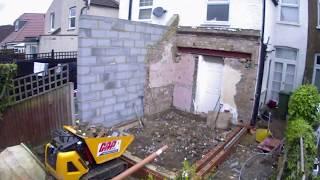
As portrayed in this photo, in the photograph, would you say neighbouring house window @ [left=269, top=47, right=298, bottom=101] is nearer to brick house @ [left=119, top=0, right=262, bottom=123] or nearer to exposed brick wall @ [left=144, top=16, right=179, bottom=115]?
brick house @ [left=119, top=0, right=262, bottom=123]

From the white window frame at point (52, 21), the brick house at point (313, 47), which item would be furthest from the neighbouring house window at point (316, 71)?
the white window frame at point (52, 21)

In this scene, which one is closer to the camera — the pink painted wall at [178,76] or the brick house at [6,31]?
the pink painted wall at [178,76]

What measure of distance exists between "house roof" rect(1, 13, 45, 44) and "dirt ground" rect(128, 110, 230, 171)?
23933mm

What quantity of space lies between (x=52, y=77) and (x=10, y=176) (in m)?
3.51

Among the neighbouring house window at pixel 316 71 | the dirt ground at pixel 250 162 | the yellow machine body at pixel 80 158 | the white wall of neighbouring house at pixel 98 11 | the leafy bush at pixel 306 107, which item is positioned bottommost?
the dirt ground at pixel 250 162

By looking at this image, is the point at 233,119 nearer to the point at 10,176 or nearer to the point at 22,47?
the point at 10,176

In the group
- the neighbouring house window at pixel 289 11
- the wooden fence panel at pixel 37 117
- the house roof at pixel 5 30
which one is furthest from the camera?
the house roof at pixel 5 30

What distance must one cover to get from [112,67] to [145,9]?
15.5 ft

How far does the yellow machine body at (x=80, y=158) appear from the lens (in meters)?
6.57

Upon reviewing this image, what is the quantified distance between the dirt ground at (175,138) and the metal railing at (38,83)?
276 cm

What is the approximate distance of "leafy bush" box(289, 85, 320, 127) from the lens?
8.31m

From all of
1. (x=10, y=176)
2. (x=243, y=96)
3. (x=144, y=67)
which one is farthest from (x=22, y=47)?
(x=10, y=176)

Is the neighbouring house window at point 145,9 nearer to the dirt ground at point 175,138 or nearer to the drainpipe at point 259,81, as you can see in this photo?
the dirt ground at point 175,138

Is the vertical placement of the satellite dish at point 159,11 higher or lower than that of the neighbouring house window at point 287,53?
higher
